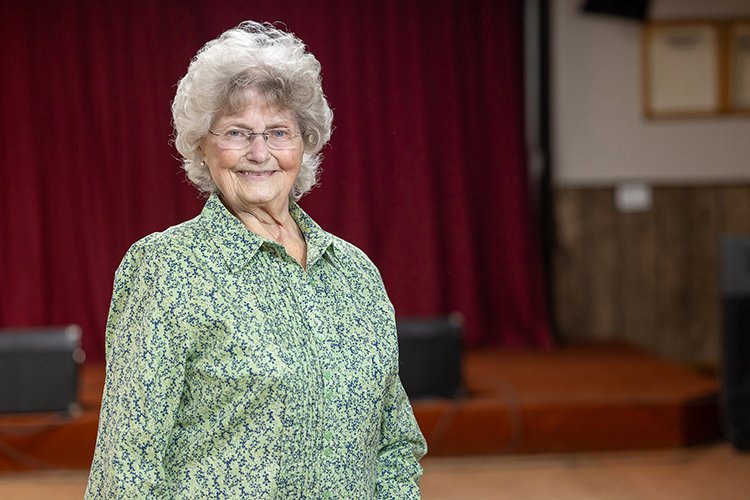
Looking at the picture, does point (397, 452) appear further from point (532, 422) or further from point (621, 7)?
point (621, 7)

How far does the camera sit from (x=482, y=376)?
4.53m

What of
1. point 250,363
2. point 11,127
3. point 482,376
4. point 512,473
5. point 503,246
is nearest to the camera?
point 250,363

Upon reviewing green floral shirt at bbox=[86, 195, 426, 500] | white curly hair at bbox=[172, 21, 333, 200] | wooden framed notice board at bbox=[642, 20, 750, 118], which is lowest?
green floral shirt at bbox=[86, 195, 426, 500]

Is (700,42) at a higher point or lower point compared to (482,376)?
higher

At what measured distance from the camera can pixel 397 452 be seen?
1608 mm

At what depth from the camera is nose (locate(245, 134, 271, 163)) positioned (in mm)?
1464

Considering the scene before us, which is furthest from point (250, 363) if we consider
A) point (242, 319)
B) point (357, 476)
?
point (357, 476)

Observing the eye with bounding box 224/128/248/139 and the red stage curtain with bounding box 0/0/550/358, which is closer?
the eye with bounding box 224/128/248/139

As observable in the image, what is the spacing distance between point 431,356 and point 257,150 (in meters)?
2.59

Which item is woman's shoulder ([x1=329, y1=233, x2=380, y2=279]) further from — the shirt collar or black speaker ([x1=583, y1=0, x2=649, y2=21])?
black speaker ([x1=583, y1=0, x2=649, y2=21])

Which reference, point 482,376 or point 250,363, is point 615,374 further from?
point 250,363

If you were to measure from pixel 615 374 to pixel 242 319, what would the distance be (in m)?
3.43

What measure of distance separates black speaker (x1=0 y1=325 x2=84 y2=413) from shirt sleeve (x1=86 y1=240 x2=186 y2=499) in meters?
2.62

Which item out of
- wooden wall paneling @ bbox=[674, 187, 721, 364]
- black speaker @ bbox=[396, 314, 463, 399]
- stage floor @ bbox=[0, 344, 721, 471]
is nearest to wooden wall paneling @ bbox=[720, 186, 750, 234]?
wooden wall paneling @ bbox=[674, 187, 721, 364]
